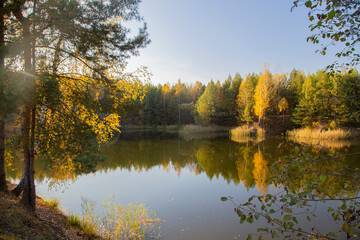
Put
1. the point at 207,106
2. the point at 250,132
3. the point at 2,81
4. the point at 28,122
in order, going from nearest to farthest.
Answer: the point at 2,81 < the point at 28,122 < the point at 250,132 < the point at 207,106

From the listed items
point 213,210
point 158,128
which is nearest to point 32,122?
point 213,210

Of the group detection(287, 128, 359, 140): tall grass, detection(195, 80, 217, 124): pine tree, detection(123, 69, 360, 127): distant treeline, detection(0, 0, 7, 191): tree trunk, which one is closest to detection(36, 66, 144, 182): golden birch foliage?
detection(0, 0, 7, 191): tree trunk

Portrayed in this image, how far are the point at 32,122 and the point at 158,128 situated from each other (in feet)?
146

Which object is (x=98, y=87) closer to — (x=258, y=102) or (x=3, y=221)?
(x=3, y=221)

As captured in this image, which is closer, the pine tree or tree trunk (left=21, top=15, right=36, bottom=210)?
tree trunk (left=21, top=15, right=36, bottom=210)

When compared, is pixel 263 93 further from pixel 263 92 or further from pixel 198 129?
pixel 198 129

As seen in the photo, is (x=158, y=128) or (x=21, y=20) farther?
(x=158, y=128)

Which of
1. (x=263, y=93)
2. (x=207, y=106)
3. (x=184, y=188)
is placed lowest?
(x=184, y=188)

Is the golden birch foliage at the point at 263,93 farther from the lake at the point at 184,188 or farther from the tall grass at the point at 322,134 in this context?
the lake at the point at 184,188

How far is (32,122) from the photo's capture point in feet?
16.3

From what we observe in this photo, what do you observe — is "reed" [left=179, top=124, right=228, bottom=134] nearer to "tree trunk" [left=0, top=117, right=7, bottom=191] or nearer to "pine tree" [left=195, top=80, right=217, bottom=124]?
"pine tree" [left=195, top=80, right=217, bottom=124]

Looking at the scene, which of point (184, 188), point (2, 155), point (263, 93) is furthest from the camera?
point (263, 93)

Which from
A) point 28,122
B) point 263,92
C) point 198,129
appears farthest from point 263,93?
point 28,122

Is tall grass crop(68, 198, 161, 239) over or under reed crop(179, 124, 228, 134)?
under
